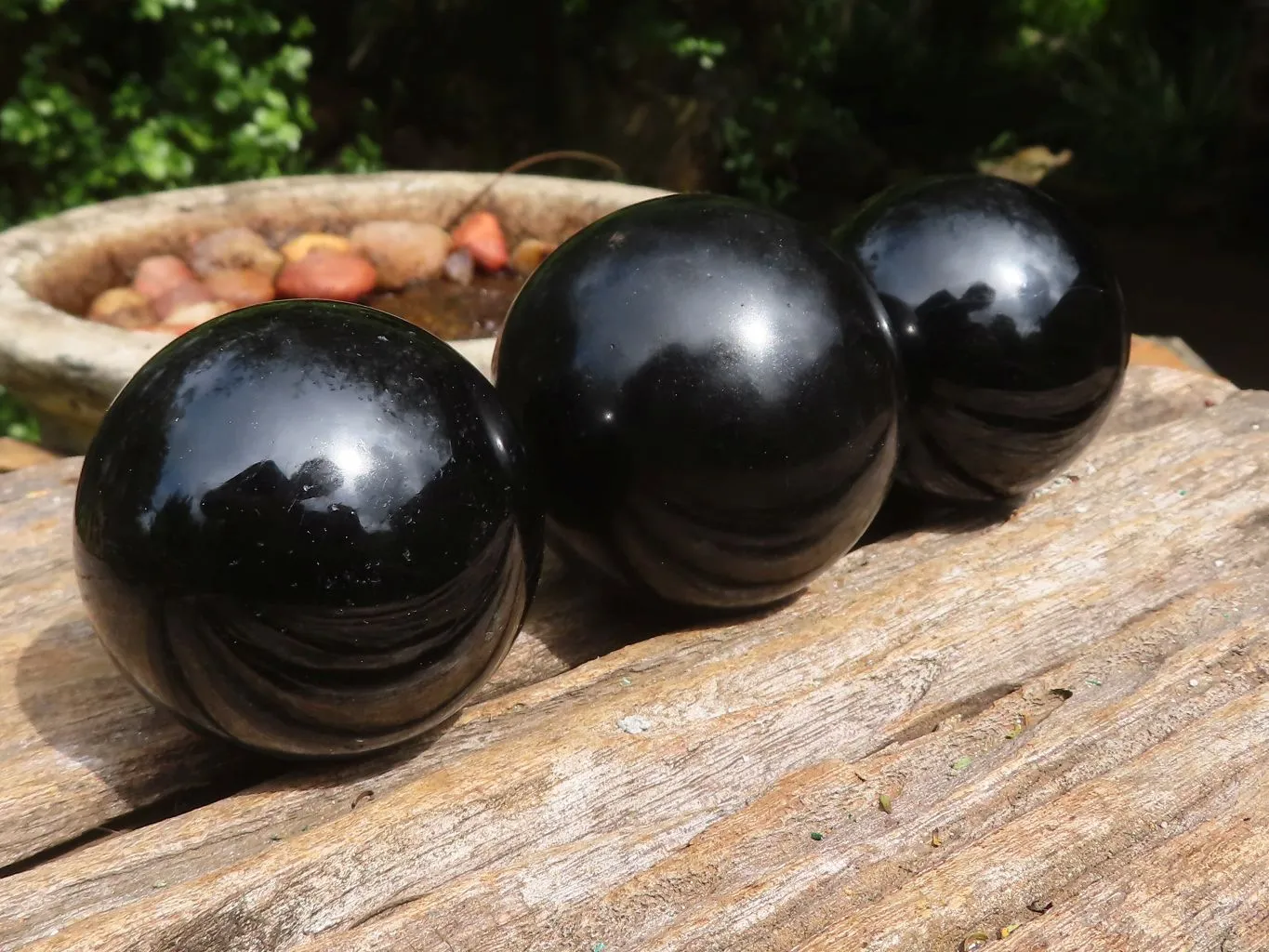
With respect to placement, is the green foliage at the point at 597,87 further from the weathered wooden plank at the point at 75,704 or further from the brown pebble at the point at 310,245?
the weathered wooden plank at the point at 75,704

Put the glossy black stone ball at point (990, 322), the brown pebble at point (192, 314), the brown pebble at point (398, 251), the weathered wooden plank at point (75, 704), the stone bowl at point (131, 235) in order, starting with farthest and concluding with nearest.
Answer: the brown pebble at point (398, 251) → the brown pebble at point (192, 314) → the stone bowl at point (131, 235) → the glossy black stone ball at point (990, 322) → the weathered wooden plank at point (75, 704)

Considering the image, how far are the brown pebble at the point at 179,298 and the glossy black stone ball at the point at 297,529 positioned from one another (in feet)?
5.66

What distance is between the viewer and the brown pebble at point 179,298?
2.99 m

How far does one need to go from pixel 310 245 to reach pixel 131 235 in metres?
0.45

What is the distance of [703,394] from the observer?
1.52m

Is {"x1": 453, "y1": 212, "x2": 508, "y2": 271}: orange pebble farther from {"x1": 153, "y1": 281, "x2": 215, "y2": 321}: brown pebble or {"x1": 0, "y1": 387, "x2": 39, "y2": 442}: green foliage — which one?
{"x1": 0, "y1": 387, "x2": 39, "y2": 442}: green foliage

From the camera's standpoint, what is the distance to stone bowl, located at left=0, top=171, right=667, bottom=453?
95.0 inches

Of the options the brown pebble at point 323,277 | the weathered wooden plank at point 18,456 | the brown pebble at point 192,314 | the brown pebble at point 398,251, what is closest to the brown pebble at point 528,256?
the brown pebble at point 398,251

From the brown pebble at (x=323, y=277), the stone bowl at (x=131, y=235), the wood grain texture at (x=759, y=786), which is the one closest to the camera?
the wood grain texture at (x=759, y=786)

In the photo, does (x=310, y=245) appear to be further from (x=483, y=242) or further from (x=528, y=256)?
(x=528, y=256)

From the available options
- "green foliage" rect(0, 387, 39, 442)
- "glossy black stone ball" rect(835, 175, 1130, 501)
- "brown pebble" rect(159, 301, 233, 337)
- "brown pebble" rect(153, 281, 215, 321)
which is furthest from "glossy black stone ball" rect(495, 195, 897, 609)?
"green foliage" rect(0, 387, 39, 442)

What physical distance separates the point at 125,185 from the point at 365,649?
373 centimetres

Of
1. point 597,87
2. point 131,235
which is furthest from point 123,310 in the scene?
point 597,87

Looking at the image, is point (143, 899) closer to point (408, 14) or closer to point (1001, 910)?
point (1001, 910)
